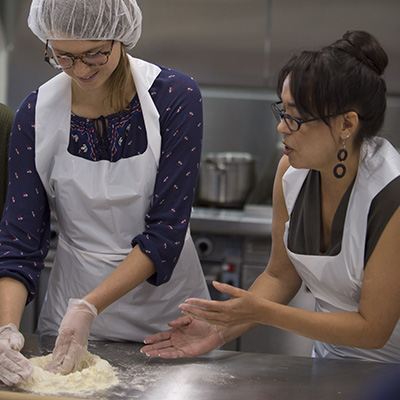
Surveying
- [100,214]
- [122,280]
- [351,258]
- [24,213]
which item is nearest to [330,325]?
[351,258]

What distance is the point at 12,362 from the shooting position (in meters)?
1.31

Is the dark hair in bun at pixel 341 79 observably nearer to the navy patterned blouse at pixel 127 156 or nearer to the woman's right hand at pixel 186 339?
the navy patterned blouse at pixel 127 156

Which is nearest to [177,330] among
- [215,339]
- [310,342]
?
[215,339]

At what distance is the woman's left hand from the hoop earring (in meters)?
0.35

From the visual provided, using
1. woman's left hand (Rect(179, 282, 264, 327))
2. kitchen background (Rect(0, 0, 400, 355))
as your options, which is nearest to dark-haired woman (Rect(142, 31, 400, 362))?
woman's left hand (Rect(179, 282, 264, 327))

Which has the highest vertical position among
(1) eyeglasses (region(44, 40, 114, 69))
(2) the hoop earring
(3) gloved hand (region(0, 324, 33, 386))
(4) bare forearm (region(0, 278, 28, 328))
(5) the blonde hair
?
(1) eyeglasses (region(44, 40, 114, 69))

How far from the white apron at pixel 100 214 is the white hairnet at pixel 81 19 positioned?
15 centimetres

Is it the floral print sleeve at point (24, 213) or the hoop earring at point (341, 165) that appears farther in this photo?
the floral print sleeve at point (24, 213)

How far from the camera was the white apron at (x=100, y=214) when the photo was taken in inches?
64.7

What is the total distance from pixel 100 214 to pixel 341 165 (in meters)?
0.64

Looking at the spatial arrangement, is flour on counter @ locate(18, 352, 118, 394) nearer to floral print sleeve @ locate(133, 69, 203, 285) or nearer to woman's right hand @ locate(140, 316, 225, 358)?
woman's right hand @ locate(140, 316, 225, 358)

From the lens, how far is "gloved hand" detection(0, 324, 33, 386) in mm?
1287

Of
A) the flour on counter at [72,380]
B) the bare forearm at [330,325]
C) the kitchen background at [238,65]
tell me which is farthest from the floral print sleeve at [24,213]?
the kitchen background at [238,65]

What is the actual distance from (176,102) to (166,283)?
0.51 meters
